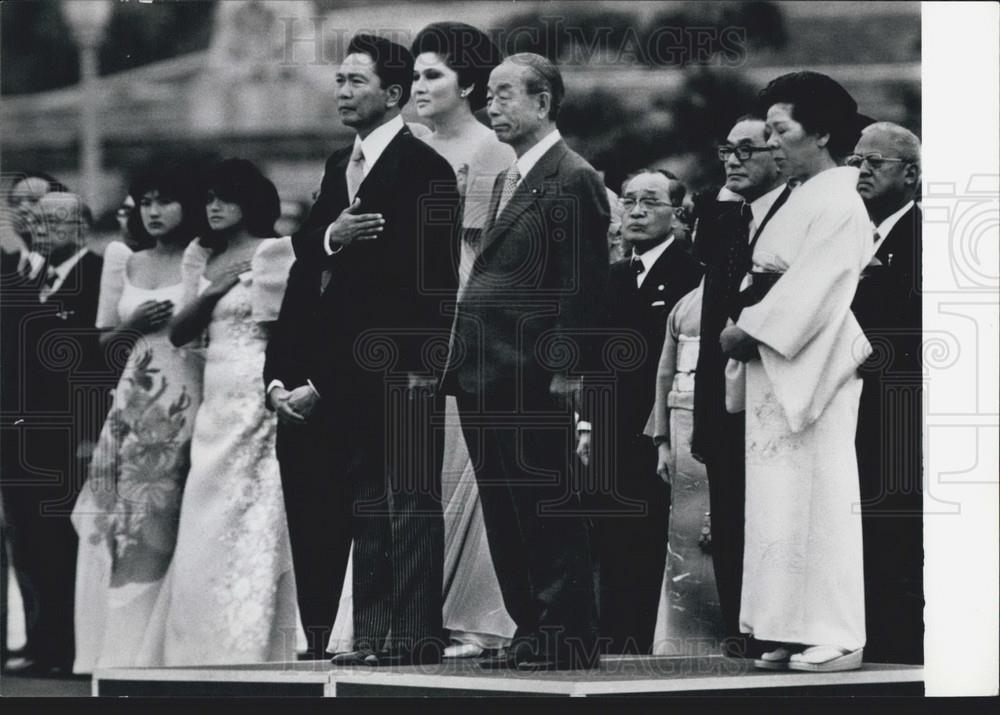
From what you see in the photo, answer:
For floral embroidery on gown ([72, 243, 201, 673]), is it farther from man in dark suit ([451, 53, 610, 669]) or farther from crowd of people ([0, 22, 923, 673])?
man in dark suit ([451, 53, 610, 669])

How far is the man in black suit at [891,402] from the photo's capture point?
5832 millimetres

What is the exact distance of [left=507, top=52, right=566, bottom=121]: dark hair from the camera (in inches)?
229

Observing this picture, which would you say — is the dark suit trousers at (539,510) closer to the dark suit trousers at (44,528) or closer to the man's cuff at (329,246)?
the man's cuff at (329,246)

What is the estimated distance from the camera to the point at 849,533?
5.81m

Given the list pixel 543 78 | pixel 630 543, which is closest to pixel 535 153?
pixel 543 78

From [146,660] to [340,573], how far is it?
0.78 meters

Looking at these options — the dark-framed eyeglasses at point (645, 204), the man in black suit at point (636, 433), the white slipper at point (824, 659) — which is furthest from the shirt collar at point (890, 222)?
the white slipper at point (824, 659)

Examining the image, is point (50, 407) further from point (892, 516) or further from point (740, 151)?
point (892, 516)

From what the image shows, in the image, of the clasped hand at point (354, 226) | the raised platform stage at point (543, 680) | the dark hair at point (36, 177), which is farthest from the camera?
the dark hair at point (36, 177)

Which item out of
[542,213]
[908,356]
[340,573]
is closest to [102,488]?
[340,573]

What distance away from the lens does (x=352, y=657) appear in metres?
5.87

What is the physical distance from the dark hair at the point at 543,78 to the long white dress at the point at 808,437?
3.00ft

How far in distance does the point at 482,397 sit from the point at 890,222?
159 cm

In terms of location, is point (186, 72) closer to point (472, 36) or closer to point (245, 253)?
point (245, 253)
